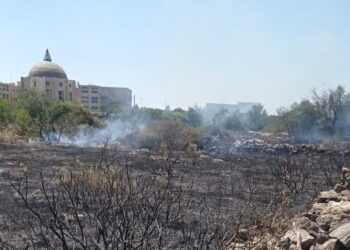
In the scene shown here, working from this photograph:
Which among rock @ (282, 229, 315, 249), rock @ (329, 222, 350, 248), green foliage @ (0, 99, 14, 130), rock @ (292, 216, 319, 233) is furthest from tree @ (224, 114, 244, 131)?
rock @ (329, 222, 350, 248)

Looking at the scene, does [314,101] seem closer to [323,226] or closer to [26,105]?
[26,105]

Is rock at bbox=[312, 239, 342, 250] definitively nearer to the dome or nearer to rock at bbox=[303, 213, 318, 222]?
rock at bbox=[303, 213, 318, 222]

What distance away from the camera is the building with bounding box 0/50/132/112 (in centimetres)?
9275

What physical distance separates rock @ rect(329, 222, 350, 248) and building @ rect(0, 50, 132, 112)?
78954 millimetres

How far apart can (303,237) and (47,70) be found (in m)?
96.5

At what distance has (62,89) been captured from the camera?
3767 inches

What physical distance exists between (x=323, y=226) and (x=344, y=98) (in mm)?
50337

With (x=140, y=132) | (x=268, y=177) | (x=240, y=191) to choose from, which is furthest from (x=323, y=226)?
(x=140, y=132)

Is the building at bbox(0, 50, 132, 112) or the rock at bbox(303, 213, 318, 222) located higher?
the building at bbox(0, 50, 132, 112)

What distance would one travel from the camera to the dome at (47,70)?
97125mm

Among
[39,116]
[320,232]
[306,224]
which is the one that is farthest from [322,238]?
[39,116]

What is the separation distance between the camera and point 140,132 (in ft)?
143

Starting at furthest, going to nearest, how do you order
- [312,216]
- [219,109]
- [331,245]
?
[219,109] → [312,216] → [331,245]

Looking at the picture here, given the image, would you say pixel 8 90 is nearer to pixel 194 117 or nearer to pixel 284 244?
pixel 194 117
